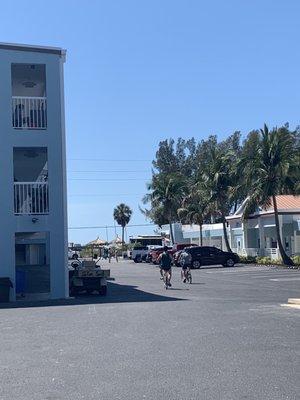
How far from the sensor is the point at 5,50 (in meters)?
23.7

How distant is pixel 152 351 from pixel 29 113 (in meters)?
15.2

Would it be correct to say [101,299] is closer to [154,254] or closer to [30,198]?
[30,198]

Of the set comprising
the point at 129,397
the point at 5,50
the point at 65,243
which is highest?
the point at 5,50

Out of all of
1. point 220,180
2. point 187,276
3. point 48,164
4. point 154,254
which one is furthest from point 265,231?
point 48,164

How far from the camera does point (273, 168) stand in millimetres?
45594

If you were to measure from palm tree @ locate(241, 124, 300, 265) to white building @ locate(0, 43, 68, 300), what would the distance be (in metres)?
23.7

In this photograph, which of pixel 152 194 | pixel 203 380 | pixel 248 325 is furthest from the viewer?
pixel 152 194

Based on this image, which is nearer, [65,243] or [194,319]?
[194,319]

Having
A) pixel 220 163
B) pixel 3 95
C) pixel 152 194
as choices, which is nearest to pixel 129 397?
pixel 3 95

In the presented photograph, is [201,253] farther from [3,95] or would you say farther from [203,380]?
[203,380]

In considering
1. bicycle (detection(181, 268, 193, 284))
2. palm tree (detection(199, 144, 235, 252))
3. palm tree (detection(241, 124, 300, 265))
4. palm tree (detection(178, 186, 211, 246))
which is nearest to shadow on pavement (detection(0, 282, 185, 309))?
bicycle (detection(181, 268, 193, 284))

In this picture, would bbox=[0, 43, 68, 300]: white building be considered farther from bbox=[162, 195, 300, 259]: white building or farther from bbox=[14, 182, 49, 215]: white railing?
bbox=[162, 195, 300, 259]: white building

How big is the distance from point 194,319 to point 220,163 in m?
43.2

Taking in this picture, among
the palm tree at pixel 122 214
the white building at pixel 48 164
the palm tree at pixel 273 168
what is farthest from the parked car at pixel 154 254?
the palm tree at pixel 122 214
